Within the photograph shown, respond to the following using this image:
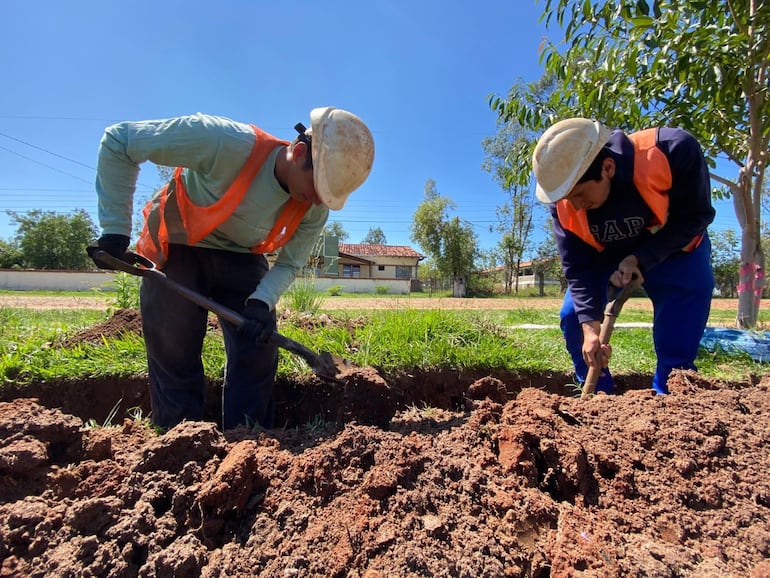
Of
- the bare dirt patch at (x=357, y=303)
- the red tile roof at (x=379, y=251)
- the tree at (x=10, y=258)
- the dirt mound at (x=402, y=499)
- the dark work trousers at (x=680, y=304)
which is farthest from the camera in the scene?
the red tile roof at (x=379, y=251)

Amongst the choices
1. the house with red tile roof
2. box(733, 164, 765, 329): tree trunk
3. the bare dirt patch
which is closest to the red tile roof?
the house with red tile roof

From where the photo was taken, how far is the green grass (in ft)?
8.73

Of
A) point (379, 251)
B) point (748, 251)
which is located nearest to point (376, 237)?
point (379, 251)

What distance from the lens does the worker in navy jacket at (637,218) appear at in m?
2.03

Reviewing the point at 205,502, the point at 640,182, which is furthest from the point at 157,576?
the point at 640,182

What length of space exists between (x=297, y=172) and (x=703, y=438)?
5.88 feet

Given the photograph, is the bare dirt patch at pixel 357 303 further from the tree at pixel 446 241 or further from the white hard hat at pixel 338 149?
the tree at pixel 446 241

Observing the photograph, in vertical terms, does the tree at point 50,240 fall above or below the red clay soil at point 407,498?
above

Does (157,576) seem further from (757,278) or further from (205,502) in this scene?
(757,278)

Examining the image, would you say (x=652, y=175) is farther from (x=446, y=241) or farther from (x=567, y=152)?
(x=446, y=241)

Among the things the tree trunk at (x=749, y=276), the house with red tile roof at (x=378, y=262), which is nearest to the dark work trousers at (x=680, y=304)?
the tree trunk at (x=749, y=276)

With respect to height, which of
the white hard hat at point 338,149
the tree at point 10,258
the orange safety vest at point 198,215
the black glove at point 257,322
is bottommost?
the black glove at point 257,322

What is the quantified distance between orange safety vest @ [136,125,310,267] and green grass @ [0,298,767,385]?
993mm

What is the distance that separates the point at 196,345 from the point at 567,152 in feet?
7.04
